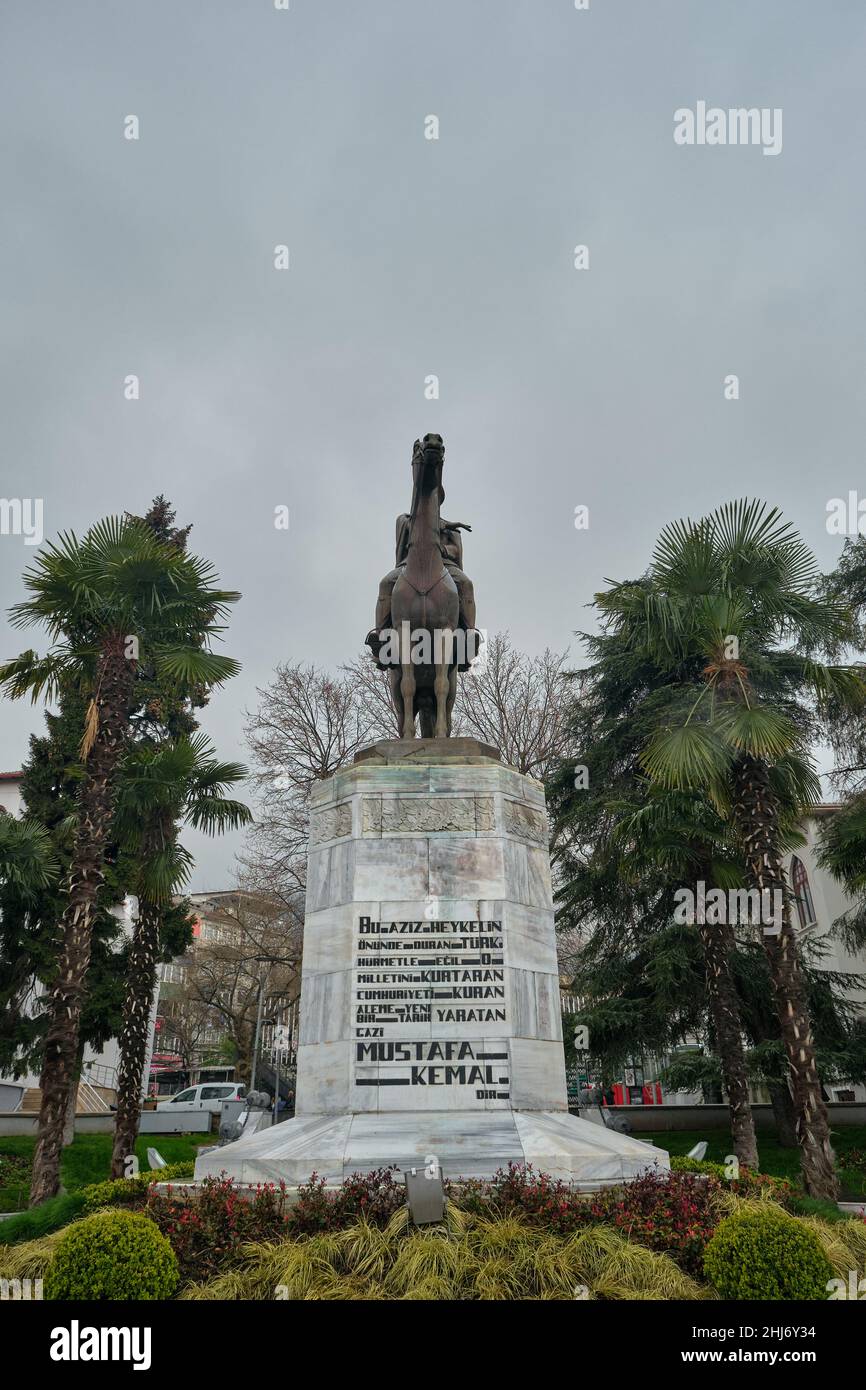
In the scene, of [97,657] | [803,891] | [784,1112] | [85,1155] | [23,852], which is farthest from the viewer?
[803,891]

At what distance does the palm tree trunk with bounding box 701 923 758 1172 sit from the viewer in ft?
56.8

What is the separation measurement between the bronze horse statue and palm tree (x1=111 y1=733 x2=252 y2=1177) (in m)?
8.45

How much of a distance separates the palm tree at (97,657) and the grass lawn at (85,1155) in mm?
4178

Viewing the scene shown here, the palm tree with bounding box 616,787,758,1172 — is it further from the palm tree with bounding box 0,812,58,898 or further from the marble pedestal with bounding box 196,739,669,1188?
the palm tree with bounding box 0,812,58,898

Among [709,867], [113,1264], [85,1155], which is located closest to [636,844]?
[709,867]

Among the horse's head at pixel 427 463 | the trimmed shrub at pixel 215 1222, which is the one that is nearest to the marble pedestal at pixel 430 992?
the trimmed shrub at pixel 215 1222

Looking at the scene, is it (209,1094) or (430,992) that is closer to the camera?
(430,992)

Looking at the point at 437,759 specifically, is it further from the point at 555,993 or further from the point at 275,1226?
the point at 275,1226

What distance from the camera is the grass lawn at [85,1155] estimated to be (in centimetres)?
1764

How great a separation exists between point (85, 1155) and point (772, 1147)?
54.4 ft

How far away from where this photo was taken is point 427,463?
11883 mm

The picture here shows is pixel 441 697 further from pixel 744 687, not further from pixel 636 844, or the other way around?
pixel 636 844
